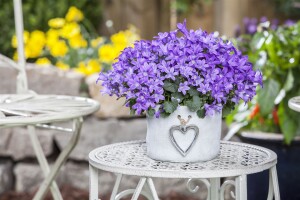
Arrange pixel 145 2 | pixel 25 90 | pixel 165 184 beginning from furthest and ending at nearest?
pixel 145 2 < pixel 165 184 < pixel 25 90

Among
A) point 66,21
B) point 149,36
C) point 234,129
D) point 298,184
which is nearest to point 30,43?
point 66,21

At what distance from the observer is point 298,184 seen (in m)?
2.83

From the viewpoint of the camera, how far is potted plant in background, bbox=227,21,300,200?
2840mm

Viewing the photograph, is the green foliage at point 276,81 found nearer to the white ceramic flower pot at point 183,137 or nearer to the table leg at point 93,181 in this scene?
the white ceramic flower pot at point 183,137

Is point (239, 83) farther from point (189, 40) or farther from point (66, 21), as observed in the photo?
point (66, 21)

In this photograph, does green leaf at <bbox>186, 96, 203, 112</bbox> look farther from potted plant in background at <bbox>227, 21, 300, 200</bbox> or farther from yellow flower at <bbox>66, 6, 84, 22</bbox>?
yellow flower at <bbox>66, 6, 84, 22</bbox>

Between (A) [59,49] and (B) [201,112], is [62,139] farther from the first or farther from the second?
(B) [201,112]

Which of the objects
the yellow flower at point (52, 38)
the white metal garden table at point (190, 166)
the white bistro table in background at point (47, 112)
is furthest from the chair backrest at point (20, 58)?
the yellow flower at point (52, 38)

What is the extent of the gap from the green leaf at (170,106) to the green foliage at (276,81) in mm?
1132

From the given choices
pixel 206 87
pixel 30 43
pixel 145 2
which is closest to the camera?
pixel 206 87

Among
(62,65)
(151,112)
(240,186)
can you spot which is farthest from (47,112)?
(62,65)

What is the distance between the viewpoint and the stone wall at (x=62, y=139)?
11.3 feet

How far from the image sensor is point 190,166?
179 centimetres

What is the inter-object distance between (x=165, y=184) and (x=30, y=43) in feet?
4.08
